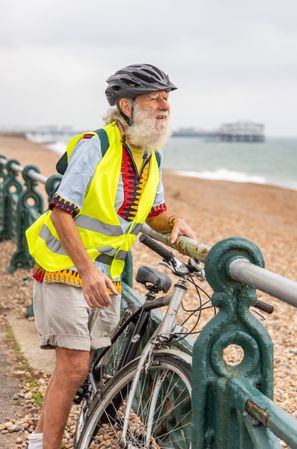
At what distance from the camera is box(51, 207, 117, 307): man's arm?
2.86 metres

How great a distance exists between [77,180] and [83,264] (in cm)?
33

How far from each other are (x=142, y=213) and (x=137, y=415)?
1014mm

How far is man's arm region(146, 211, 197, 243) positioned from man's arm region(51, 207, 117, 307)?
0.49 meters

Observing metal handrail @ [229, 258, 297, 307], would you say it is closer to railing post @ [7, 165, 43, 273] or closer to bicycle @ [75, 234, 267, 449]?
bicycle @ [75, 234, 267, 449]

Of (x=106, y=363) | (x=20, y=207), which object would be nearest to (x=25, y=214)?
(x=20, y=207)

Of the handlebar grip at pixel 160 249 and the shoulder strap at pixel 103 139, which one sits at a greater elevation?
the shoulder strap at pixel 103 139

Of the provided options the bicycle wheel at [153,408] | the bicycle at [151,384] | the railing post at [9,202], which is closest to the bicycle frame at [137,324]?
the bicycle at [151,384]

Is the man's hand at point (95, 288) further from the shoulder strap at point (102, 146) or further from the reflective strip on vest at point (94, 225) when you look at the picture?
the shoulder strap at point (102, 146)

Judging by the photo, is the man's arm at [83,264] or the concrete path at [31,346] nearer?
the man's arm at [83,264]

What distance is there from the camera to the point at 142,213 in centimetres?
316

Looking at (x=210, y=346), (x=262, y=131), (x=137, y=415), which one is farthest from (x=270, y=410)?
(x=262, y=131)

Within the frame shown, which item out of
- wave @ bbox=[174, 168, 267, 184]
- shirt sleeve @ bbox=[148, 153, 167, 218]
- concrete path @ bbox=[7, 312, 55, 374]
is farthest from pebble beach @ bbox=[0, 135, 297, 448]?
wave @ bbox=[174, 168, 267, 184]

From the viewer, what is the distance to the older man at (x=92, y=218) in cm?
293

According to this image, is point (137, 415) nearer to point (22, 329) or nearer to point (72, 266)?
point (72, 266)
